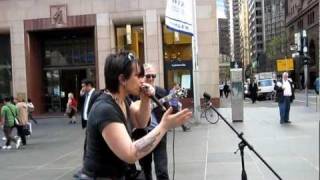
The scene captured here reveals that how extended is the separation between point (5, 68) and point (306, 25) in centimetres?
6567

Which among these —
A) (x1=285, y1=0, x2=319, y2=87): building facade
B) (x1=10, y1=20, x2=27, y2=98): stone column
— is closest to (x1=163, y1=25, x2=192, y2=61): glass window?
(x1=10, y1=20, x2=27, y2=98): stone column

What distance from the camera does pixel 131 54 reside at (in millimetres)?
3592

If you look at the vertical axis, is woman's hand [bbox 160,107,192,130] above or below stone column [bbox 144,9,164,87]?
below

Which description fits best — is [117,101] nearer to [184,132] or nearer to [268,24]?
[184,132]

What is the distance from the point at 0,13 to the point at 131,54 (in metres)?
31.6

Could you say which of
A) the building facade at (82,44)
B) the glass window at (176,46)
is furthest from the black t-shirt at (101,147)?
the glass window at (176,46)

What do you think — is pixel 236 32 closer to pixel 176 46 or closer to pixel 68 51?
pixel 68 51

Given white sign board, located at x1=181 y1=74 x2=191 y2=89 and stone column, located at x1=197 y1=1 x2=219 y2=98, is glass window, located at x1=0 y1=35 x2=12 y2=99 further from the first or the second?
stone column, located at x1=197 y1=1 x2=219 y2=98

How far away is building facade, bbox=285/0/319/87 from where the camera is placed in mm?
82025

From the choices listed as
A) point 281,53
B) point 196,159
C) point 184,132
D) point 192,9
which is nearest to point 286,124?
point 184,132

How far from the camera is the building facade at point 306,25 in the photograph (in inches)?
3229

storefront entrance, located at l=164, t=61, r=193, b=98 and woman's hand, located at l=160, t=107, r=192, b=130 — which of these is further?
storefront entrance, located at l=164, t=61, r=193, b=98

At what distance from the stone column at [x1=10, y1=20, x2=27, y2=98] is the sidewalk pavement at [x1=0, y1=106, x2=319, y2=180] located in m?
14.0

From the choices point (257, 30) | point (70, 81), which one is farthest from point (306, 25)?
point (257, 30)
